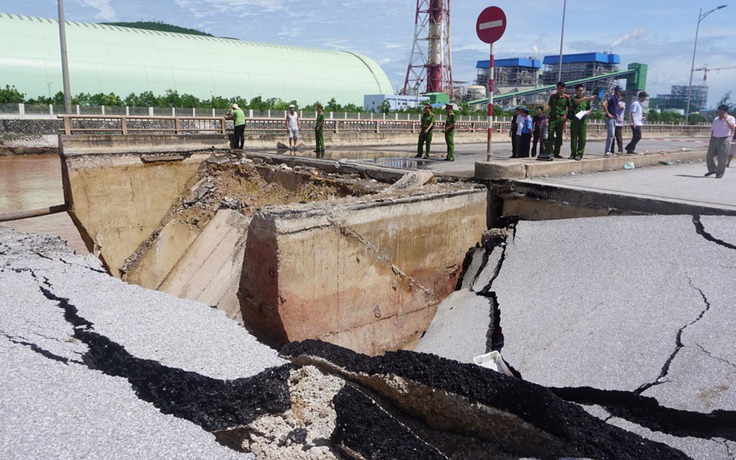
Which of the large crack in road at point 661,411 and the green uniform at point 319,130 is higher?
the green uniform at point 319,130

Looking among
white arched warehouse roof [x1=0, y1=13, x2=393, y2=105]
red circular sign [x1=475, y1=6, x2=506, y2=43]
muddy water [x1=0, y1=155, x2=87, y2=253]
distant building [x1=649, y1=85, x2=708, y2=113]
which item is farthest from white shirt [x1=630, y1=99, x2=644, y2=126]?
distant building [x1=649, y1=85, x2=708, y2=113]

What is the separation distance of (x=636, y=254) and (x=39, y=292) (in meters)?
7.20

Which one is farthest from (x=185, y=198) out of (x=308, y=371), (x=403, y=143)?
(x=403, y=143)

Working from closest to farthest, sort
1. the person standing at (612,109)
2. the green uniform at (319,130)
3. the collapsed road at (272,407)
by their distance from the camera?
the collapsed road at (272,407) → the person standing at (612,109) → the green uniform at (319,130)

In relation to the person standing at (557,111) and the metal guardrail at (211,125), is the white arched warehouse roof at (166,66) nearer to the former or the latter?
the metal guardrail at (211,125)

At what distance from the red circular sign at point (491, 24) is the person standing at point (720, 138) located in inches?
155

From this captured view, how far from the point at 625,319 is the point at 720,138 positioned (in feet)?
19.8

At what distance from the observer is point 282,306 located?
19.6ft

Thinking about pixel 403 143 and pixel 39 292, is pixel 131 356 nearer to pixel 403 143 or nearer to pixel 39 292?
pixel 39 292

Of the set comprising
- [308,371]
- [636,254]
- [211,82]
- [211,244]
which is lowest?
[211,244]

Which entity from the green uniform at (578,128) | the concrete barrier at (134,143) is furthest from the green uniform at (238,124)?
the green uniform at (578,128)

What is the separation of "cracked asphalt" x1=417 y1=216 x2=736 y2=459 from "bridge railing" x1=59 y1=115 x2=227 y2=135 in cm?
1174

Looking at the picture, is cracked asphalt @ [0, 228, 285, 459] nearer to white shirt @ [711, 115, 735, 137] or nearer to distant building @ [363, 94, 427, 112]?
white shirt @ [711, 115, 735, 137]

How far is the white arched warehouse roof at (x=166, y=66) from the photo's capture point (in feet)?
127
